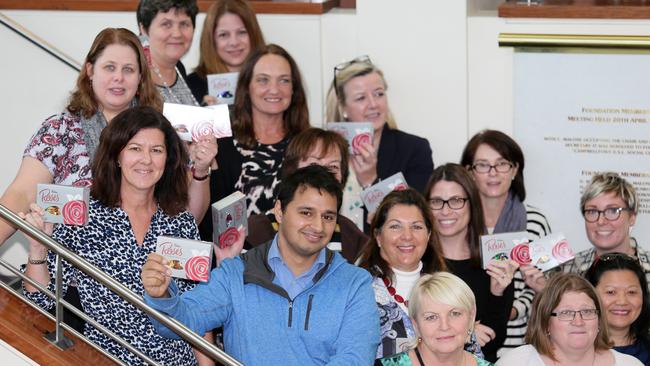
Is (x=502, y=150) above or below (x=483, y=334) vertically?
above

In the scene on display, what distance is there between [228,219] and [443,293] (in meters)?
1.19

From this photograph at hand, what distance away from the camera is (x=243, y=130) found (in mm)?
6625

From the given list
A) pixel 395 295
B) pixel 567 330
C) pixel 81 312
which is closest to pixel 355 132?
pixel 395 295

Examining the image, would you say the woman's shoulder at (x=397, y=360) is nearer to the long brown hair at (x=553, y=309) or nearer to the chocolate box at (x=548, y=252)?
the long brown hair at (x=553, y=309)

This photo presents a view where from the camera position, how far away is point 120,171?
529cm

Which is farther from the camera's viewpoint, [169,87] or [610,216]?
[169,87]

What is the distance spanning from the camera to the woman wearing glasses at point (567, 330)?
5.52 meters

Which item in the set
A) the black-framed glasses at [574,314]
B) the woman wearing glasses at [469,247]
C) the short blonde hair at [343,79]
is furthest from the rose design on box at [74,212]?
the short blonde hair at [343,79]

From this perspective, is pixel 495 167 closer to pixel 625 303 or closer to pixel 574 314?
pixel 625 303

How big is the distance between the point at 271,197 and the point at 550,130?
6.92 feet

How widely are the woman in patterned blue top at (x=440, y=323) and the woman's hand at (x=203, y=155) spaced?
1.35m

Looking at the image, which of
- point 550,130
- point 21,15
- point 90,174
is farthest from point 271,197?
point 21,15

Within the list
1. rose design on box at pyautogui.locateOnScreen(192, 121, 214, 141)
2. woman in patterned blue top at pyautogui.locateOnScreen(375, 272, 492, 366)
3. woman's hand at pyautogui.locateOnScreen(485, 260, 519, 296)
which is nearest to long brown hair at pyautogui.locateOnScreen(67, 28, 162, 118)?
rose design on box at pyautogui.locateOnScreen(192, 121, 214, 141)

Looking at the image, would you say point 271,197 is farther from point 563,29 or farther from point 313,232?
point 563,29
